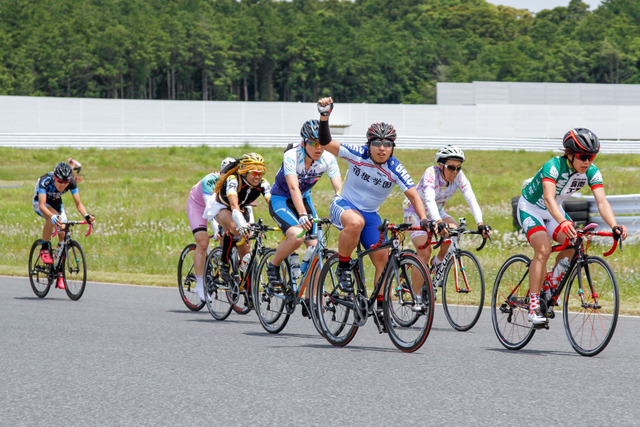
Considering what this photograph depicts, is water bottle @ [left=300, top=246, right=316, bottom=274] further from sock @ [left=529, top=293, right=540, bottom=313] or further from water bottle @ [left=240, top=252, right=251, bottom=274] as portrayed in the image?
sock @ [left=529, top=293, right=540, bottom=313]

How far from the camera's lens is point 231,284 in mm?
10242

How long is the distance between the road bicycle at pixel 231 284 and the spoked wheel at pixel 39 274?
3299mm

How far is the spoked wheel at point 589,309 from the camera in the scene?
739 cm

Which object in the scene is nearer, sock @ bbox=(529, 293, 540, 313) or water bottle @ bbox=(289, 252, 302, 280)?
sock @ bbox=(529, 293, 540, 313)

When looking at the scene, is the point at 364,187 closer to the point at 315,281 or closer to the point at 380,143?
the point at 380,143

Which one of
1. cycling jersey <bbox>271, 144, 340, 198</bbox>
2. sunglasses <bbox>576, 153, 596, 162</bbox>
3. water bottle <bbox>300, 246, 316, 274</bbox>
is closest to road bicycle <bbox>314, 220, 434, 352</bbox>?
water bottle <bbox>300, 246, 316, 274</bbox>

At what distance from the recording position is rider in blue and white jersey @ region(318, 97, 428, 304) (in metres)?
7.77

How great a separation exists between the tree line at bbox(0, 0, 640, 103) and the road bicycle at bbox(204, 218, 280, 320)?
255 feet

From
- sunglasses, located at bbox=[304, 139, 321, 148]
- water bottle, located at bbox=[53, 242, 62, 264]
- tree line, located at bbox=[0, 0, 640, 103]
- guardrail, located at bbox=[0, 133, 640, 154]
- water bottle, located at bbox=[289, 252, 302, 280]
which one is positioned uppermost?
tree line, located at bbox=[0, 0, 640, 103]

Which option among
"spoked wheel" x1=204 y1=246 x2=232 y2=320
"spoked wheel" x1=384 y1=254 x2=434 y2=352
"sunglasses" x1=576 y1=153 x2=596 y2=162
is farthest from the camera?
"spoked wheel" x1=204 y1=246 x2=232 y2=320

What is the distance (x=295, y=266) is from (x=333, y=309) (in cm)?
99

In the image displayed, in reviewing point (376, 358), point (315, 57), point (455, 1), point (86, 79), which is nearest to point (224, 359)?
point (376, 358)

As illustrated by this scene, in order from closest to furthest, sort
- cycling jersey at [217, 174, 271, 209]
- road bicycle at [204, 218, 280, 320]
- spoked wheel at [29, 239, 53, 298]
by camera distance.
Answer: road bicycle at [204, 218, 280, 320], cycling jersey at [217, 174, 271, 209], spoked wheel at [29, 239, 53, 298]

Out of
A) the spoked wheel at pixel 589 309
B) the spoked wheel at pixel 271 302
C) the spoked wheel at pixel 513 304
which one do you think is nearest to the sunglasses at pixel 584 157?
the spoked wheel at pixel 589 309
